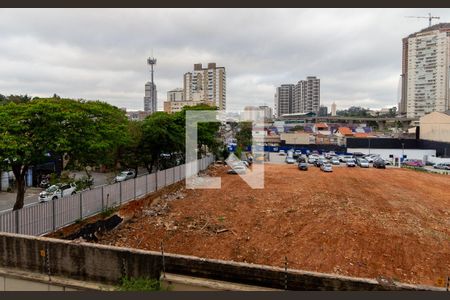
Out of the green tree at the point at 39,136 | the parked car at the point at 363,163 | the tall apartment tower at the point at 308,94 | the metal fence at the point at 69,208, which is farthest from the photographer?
the tall apartment tower at the point at 308,94

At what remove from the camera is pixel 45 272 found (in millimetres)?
7027

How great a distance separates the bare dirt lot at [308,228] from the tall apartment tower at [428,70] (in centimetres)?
9082

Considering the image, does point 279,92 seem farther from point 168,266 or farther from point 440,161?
point 168,266

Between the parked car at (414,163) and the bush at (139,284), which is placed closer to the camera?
the bush at (139,284)

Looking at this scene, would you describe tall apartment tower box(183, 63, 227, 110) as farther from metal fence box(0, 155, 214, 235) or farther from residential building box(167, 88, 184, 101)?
metal fence box(0, 155, 214, 235)

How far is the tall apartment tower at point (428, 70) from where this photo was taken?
315 ft

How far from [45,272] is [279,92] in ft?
497

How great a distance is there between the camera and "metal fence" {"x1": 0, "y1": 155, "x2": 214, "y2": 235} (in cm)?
939

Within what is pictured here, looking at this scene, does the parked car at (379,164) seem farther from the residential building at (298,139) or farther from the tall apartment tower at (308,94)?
the tall apartment tower at (308,94)

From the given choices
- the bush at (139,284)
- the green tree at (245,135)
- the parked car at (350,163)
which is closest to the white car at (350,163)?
the parked car at (350,163)

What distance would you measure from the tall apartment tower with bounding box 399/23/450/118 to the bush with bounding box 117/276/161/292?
356 ft

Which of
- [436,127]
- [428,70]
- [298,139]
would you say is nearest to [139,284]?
[436,127]

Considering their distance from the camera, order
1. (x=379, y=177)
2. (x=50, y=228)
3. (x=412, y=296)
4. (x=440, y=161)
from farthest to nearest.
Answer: (x=440, y=161) < (x=379, y=177) < (x=50, y=228) < (x=412, y=296)

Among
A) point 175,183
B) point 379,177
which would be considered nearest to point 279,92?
point 379,177
